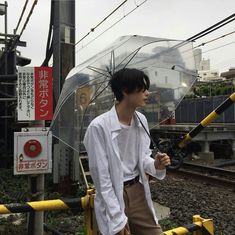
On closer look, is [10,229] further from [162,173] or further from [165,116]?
[162,173]

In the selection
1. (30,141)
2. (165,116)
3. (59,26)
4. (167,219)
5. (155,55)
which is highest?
(59,26)

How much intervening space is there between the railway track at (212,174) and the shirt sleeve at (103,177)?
729 centimetres

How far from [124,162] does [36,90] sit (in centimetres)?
161

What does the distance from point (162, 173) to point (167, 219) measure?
132 inches

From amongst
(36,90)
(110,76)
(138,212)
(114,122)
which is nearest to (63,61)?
(36,90)

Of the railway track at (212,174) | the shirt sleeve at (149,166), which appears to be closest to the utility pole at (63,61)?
the shirt sleeve at (149,166)

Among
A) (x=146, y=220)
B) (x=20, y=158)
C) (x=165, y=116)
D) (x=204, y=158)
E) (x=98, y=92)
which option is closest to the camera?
(x=146, y=220)

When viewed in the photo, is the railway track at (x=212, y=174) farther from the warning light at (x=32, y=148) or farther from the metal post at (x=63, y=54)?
the warning light at (x=32, y=148)

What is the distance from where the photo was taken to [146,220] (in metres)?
2.29

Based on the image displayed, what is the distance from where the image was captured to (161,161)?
2219mm

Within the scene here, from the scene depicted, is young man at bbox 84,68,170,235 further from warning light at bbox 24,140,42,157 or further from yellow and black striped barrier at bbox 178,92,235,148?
yellow and black striped barrier at bbox 178,92,235,148

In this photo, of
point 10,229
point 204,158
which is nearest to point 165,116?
point 10,229

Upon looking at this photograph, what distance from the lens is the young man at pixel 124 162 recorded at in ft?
6.70

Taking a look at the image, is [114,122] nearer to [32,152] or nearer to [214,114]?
[32,152]
